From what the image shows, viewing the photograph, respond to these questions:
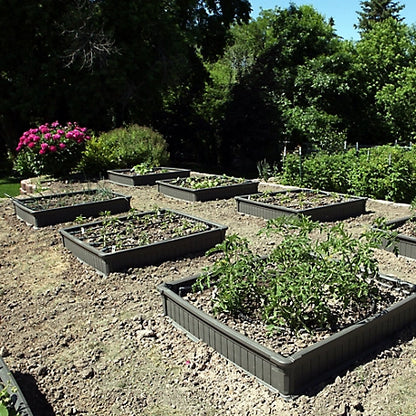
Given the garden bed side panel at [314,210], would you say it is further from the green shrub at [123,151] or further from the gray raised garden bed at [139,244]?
the green shrub at [123,151]

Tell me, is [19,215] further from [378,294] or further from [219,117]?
[219,117]

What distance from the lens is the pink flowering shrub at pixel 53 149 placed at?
10672 mm

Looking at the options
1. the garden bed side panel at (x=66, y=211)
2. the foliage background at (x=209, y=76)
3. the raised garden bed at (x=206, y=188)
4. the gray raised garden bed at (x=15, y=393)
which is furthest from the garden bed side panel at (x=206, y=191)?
the gray raised garden bed at (x=15, y=393)

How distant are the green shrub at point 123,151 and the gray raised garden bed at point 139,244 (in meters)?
5.61

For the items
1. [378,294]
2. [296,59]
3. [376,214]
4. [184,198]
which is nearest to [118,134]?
[184,198]

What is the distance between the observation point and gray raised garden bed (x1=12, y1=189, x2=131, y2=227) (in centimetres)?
715

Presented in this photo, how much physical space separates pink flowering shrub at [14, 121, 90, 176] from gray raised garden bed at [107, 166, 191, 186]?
991mm

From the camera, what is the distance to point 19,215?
7.84m

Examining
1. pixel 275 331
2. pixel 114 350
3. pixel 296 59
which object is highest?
pixel 296 59

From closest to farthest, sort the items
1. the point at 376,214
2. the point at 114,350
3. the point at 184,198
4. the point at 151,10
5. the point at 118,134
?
1. the point at 114,350
2. the point at 376,214
3. the point at 184,198
4. the point at 118,134
5. the point at 151,10

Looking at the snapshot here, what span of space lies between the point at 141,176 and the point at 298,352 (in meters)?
8.23

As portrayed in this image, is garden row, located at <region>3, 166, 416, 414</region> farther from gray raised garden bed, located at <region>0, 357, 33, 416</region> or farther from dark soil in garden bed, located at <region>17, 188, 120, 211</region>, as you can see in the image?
dark soil in garden bed, located at <region>17, 188, 120, 211</region>

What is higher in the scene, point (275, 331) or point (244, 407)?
point (275, 331)

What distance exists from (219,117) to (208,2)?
5.01m
